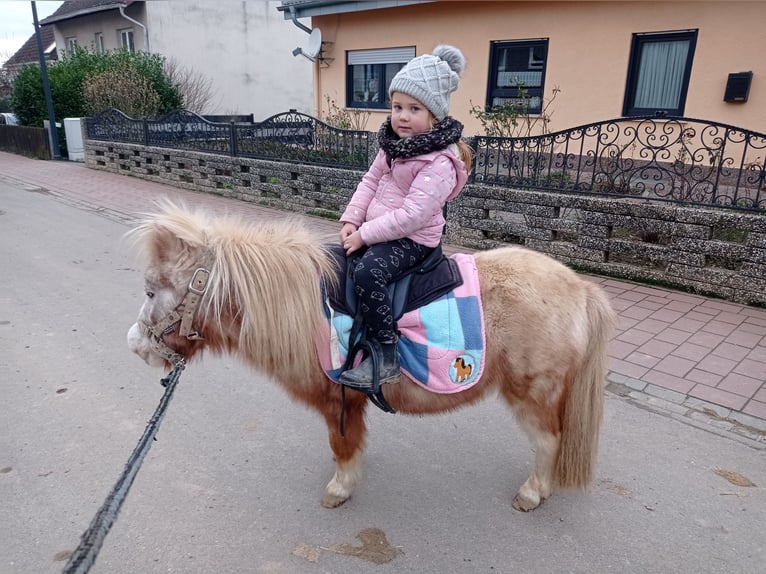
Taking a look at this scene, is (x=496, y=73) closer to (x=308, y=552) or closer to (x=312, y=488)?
(x=312, y=488)

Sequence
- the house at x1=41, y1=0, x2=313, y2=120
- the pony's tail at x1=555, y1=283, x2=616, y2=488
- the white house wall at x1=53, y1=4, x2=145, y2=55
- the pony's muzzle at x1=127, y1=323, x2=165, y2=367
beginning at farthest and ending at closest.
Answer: the white house wall at x1=53, y1=4, x2=145, y2=55
the house at x1=41, y1=0, x2=313, y2=120
the pony's tail at x1=555, y1=283, x2=616, y2=488
the pony's muzzle at x1=127, y1=323, x2=165, y2=367

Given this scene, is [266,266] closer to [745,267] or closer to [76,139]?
[745,267]

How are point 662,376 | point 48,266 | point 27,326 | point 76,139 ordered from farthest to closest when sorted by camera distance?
point 76,139
point 48,266
point 27,326
point 662,376

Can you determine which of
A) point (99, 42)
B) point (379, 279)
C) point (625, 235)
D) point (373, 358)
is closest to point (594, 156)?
point (625, 235)

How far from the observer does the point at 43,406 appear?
3588mm

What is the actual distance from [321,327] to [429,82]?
3.99 ft

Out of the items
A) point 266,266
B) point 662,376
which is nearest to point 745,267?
point 662,376

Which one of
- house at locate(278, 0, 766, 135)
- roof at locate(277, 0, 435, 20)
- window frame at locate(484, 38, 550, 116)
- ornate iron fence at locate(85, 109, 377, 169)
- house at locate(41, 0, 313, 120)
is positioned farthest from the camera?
house at locate(41, 0, 313, 120)

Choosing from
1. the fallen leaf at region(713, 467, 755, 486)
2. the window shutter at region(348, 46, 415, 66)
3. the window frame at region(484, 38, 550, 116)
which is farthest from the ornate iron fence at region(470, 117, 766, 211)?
the window shutter at region(348, 46, 415, 66)

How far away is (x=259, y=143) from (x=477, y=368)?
8928 mm

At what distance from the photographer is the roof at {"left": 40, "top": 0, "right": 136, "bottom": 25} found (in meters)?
19.3

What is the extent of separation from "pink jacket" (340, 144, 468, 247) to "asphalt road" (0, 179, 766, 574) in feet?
3.92

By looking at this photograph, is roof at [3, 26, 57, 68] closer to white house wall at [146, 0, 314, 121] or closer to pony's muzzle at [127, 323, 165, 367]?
white house wall at [146, 0, 314, 121]

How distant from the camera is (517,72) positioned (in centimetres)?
1097
